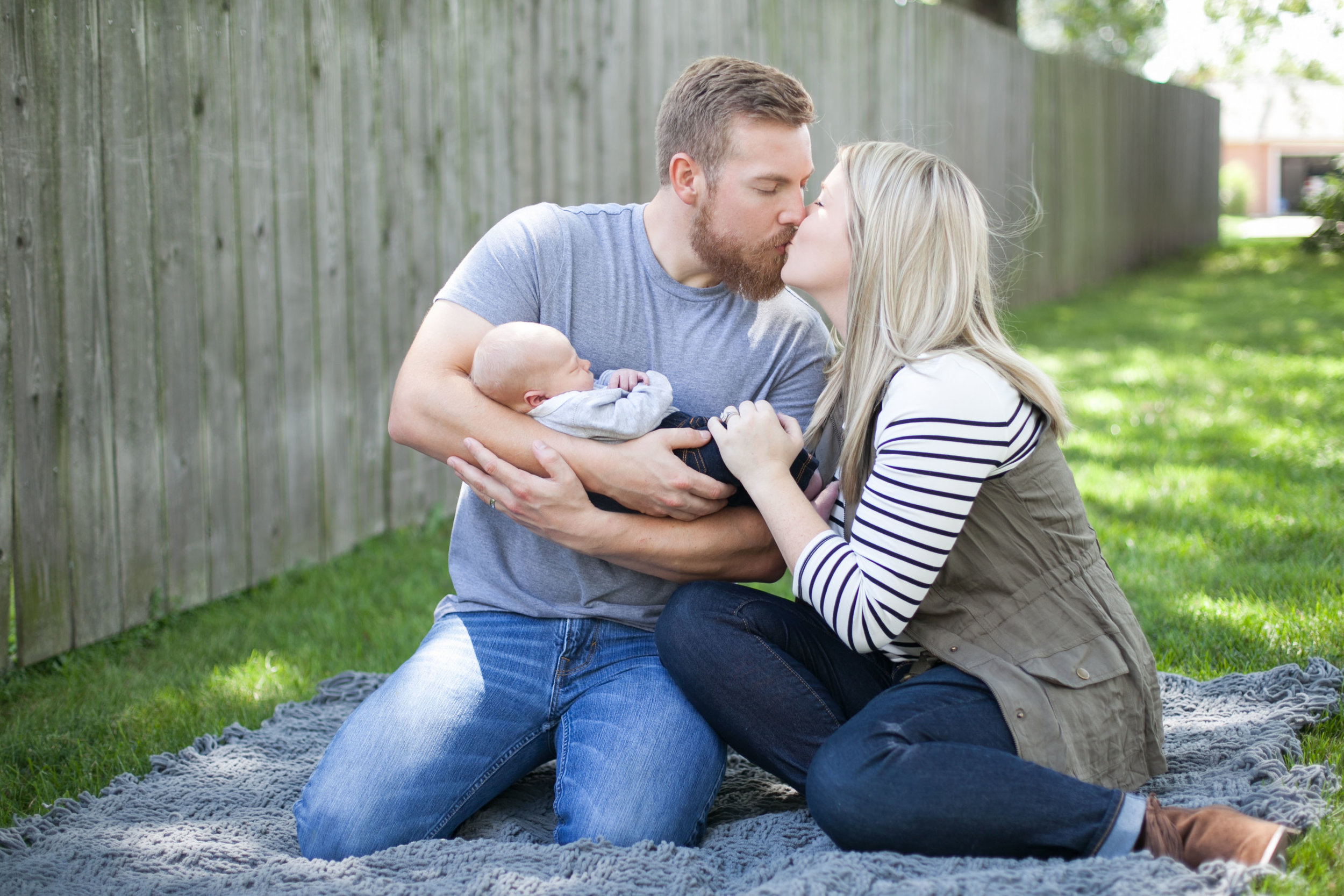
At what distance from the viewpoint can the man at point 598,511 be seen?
2.23 meters

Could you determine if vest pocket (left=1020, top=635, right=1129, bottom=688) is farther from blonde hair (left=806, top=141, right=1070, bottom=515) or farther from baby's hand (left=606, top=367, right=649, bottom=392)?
baby's hand (left=606, top=367, right=649, bottom=392)

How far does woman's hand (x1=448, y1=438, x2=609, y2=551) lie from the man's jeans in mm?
229

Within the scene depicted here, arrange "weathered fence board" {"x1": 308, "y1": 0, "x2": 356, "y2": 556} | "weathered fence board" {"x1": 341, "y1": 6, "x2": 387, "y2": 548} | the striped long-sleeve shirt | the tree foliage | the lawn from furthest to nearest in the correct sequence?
the tree foliage → "weathered fence board" {"x1": 341, "y1": 6, "x2": 387, "y2": 548} → "weathered fence board" {"x1": 308, "y1": 0, "x2": 356, "y2": 556} → the lawn → the striped long-sleeve shirt

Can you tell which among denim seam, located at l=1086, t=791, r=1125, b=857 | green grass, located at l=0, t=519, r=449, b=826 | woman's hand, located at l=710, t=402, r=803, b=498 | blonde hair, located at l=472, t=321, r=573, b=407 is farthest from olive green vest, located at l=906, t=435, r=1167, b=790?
green grass, located at l=0, t=519, r=449, b=826

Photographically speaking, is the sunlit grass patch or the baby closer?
the baby

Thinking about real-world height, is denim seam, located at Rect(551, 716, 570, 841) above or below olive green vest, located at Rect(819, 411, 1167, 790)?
below

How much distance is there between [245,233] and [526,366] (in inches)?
71.0

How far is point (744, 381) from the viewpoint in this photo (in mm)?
2607

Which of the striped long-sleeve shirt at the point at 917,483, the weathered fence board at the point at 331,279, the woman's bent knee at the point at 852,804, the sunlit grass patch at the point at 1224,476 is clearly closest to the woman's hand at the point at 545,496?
the striped long-sleeve shirt at the point at 917,483

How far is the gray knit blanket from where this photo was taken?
71.8 inches

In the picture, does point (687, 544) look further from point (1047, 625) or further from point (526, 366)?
point (1047, 625)

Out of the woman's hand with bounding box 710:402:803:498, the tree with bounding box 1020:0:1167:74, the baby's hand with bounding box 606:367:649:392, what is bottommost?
the woman's hand with bounding box 710:402:803:498

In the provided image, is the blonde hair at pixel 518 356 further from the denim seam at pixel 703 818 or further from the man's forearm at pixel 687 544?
the denim seam at pixel 703 818

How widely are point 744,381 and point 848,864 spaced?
3.66 feet
